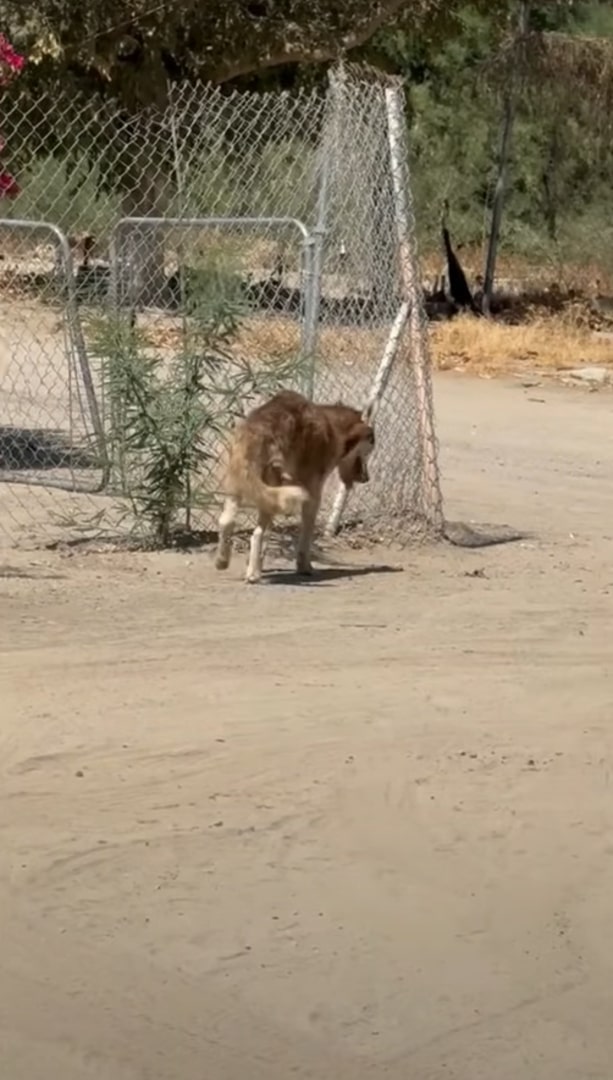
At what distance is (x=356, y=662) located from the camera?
789 cm

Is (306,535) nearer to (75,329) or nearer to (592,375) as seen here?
(75,329)

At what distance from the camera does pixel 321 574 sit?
988 cm

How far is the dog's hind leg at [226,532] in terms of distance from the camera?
31.0ft

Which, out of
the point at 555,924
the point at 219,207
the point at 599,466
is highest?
the point at 219,207

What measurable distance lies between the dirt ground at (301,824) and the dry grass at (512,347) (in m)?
11.9

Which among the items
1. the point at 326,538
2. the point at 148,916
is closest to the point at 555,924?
the point at 148,916

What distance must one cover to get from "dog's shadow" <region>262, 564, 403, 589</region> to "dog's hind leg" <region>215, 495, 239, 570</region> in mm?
198

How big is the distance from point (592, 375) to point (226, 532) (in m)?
12.0

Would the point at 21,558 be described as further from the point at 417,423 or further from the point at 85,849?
the point at 85,849

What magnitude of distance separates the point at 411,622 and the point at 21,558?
1.96 metres

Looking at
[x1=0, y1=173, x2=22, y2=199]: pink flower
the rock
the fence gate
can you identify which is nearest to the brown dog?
the fence gate

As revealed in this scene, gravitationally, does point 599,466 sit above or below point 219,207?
below

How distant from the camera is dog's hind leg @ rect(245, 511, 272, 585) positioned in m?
9.41

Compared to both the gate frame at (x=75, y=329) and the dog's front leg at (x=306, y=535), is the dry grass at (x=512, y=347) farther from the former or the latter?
the dog's front leg at (x=306, y=535)
